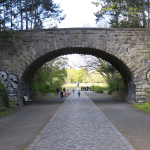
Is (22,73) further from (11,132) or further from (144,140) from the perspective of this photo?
(144,140)

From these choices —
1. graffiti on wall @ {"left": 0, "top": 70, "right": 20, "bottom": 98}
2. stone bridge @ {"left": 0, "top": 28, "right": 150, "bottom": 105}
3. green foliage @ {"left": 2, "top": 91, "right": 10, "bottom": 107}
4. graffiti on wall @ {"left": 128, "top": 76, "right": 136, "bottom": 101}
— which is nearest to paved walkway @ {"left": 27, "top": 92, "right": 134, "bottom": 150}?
green foliage @ {"left": 2, "top": 91, "right": 10, "bottom": 107}

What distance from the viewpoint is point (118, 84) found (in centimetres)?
2377

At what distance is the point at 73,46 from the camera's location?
15914 millimetres

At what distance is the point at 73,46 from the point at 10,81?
17.3ft

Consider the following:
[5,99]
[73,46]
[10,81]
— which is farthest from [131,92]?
[5,99]

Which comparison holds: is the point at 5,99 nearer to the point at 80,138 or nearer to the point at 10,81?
the point at 10,81

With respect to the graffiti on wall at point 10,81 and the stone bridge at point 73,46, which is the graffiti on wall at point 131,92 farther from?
the graffiti on wall at point 10,81

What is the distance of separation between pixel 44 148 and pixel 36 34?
11798 mm

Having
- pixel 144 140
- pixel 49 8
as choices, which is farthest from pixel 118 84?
pixel 144 140

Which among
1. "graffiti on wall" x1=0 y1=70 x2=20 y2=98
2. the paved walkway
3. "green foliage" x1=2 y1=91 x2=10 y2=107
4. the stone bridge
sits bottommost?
the paved walkway

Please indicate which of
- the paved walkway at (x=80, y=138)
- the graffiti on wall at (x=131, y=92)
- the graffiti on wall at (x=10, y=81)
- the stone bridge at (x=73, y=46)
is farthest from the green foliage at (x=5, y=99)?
the graffiti on wall at (x=131, y=92)

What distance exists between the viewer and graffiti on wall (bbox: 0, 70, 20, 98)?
15.8 meters

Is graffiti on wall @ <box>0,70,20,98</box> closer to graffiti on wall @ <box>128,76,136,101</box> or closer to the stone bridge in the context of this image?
the stone bridge

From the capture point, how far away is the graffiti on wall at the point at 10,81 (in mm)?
15812
